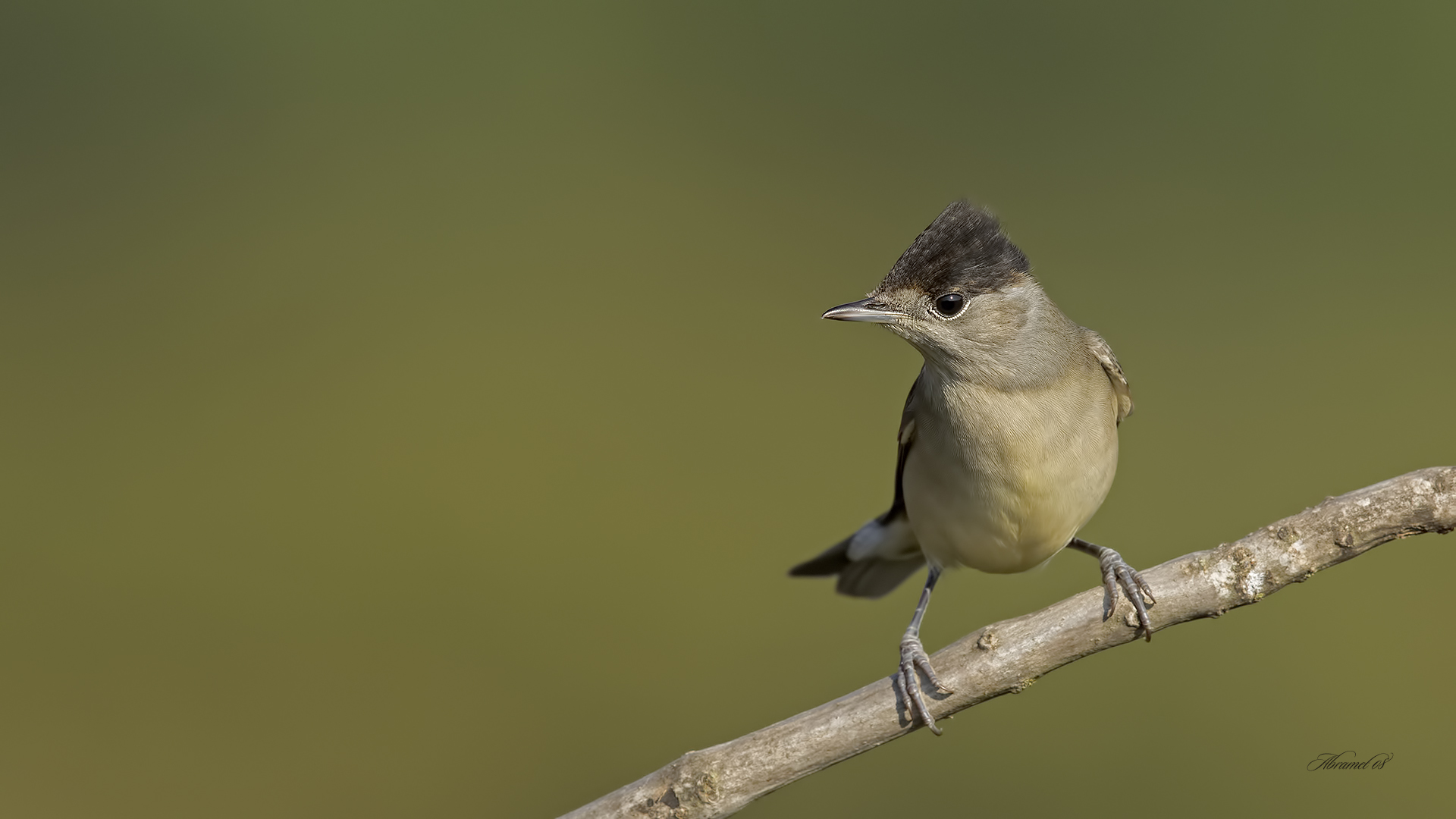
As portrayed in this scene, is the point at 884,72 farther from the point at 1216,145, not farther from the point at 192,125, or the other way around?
the point at 192,125

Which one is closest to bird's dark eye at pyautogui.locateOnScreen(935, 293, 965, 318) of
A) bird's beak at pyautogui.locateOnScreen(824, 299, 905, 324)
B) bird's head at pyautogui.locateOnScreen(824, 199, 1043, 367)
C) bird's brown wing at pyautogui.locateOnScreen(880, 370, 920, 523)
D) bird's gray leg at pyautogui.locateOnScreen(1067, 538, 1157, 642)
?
bird's head at pyautogui.locateOnScreen(824, 199, 1043, 367)

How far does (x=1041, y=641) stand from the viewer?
2713 mm

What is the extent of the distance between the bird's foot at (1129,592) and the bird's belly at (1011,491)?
43 cm

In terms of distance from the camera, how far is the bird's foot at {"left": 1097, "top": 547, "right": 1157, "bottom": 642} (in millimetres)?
2684

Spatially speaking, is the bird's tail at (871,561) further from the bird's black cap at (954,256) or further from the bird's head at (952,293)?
the bird's black cap at (954,256)

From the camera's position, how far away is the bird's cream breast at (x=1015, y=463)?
326cm

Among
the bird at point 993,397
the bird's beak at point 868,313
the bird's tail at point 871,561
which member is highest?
the bird's beak at point 868,313

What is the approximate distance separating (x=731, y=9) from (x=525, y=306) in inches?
143

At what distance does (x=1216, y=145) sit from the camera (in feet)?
25.6

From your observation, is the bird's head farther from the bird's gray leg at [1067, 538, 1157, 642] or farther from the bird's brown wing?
the bird's gray leg at [1067, 538, 1157, 642]

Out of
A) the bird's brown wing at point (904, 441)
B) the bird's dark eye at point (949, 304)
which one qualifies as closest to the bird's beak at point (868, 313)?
the bird's dark eye at point (949, 304)

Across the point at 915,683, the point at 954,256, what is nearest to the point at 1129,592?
the point at 915,683

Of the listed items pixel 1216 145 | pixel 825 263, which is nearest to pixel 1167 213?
pixel 1216 145

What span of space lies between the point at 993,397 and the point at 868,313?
49 centimetres
